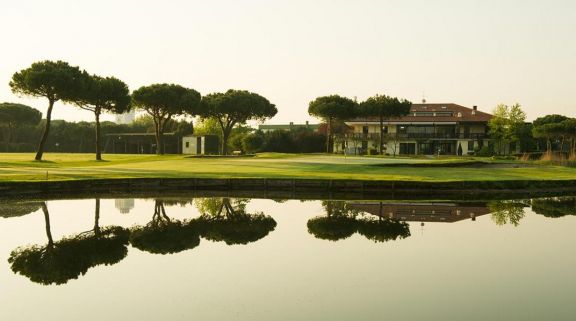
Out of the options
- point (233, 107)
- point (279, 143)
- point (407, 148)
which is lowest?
point (407, 148)

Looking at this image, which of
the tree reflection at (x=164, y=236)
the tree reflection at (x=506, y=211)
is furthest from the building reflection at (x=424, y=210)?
the tree reflection at (x=164, y=236)

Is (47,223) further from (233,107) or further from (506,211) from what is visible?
(233,107)

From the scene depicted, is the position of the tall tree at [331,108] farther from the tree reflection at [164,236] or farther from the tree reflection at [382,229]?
the tree reflection at [164,236]

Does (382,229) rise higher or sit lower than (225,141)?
lower

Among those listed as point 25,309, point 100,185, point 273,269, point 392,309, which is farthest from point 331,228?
point 100,185

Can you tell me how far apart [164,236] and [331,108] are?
6113 centimetres

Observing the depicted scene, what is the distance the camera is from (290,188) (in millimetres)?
28453

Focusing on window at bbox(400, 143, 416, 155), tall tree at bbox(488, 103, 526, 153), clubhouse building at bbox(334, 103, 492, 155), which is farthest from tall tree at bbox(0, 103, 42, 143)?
tall tree at bbox(488, 103, 526, 153)

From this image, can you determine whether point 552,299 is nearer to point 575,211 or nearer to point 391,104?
point 575,211

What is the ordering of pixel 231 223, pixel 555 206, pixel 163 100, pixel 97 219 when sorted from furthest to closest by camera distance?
pixel 163 100 → pixel 555 206 → pixel 97 219 → pixel 231 223

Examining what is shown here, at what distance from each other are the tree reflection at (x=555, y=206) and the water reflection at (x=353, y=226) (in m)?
6.51

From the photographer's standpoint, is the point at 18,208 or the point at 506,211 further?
the point at 506,211

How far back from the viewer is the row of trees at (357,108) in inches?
2908

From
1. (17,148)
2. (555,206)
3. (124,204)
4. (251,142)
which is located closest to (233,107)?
(251,142)
